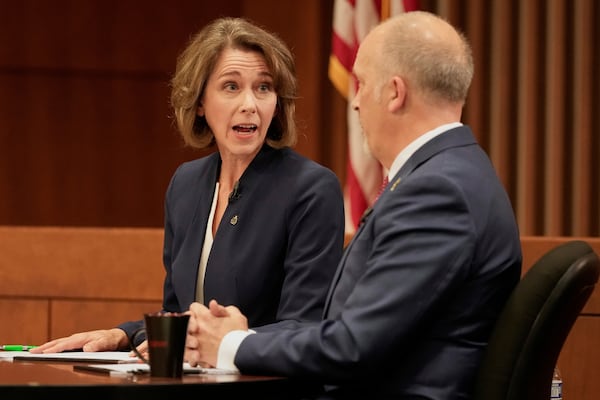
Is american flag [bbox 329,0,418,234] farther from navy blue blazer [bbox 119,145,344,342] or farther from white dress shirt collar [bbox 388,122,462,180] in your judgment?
white dress shirt collar [bbox 388,122,462,180]

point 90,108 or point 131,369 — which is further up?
point 90,108

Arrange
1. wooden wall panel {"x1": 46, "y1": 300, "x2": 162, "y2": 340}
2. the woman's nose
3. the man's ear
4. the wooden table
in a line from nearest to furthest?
the wooden table < the man's ear < the woman's nose < wooden wall panel {"x1": 46, "y1": 300, "x2": 162, "y2": 340}

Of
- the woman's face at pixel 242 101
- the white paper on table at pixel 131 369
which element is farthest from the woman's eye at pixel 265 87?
the white paper on table at pixel 131 369

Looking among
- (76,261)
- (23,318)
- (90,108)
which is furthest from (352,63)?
(90,108)

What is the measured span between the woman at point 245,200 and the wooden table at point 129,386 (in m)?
0.55

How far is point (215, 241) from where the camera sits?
2764mm

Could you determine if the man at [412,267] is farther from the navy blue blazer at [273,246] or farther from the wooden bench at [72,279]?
the wooden bench at [72,279]

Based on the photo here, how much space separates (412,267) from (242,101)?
102cm

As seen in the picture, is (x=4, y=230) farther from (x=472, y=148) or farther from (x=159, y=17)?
(x=472, y=148)

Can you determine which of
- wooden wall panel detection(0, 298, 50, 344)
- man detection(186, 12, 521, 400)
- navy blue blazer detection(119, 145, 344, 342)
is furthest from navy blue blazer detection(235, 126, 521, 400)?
wooden wall panel detection(0, 298, 50, 344)

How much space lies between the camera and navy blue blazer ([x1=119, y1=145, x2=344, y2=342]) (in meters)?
2.62

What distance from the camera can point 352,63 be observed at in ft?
15.9

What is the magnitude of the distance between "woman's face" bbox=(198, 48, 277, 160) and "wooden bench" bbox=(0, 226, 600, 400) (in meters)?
1.52

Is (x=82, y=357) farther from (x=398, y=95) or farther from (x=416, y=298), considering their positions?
(x=398, y=95)
